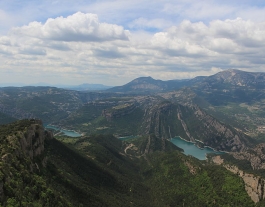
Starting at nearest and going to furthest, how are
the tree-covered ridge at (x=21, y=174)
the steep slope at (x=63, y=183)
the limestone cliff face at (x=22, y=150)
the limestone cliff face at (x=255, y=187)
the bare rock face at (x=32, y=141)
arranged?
the tree-covered ridge at (x=21, y=174) → the steep slope at (x=63, y=183) → the limestone cliff face at (x=22, y=150) → the bare rock face at (x=32, y=141) → the limestone cliff face at (x=255, y=187)

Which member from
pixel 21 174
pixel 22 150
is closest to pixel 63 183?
pixel 22 150

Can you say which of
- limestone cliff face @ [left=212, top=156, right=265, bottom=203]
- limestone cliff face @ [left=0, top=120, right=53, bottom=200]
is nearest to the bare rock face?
limestone cliff face @ [left=0, top=120, right=53, bottom=200]

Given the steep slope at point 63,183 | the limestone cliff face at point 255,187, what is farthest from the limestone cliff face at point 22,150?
the limestone cliff face at point 255,187

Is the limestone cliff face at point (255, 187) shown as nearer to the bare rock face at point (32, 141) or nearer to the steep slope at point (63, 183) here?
the steep slope at point (63, 183)

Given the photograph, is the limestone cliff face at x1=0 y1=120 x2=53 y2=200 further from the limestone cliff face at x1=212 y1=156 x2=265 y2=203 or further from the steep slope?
the limestone cliff face at x1=212 y1=156 x2=265 y2=203

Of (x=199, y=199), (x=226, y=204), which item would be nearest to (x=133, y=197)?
(x=199, y=199)

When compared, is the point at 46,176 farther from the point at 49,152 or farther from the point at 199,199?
the point at 199,199

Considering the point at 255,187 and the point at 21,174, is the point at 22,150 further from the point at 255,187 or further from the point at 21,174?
the point at 255,187

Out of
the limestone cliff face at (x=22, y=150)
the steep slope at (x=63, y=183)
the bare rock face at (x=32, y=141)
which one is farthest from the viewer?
the bare rock face at (x=32, y=141)

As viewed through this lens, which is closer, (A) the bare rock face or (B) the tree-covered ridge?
(B) the tree-covered ridge

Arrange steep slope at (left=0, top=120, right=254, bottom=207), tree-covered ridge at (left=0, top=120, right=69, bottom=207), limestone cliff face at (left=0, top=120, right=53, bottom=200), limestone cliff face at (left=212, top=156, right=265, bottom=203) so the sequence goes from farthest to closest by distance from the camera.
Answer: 1. limestone cliff face at (left=212, top=156, right=265, bottom=203)
2. limestone cliff face at (left=0, top=120, right=53, bottom=200)
3. steep slope at (left=0, top=120, right=254, bottom=207)
4. tree-covered ridge at (left=0, top=120, right=69, bottom=207)

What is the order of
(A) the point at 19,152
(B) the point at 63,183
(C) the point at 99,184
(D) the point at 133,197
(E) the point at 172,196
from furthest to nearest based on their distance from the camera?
(E) the point at 172,196, (D) the point at 133,197, (C) the point at 99,184, (B) the point at 63,183, (A) the point at 19,152
